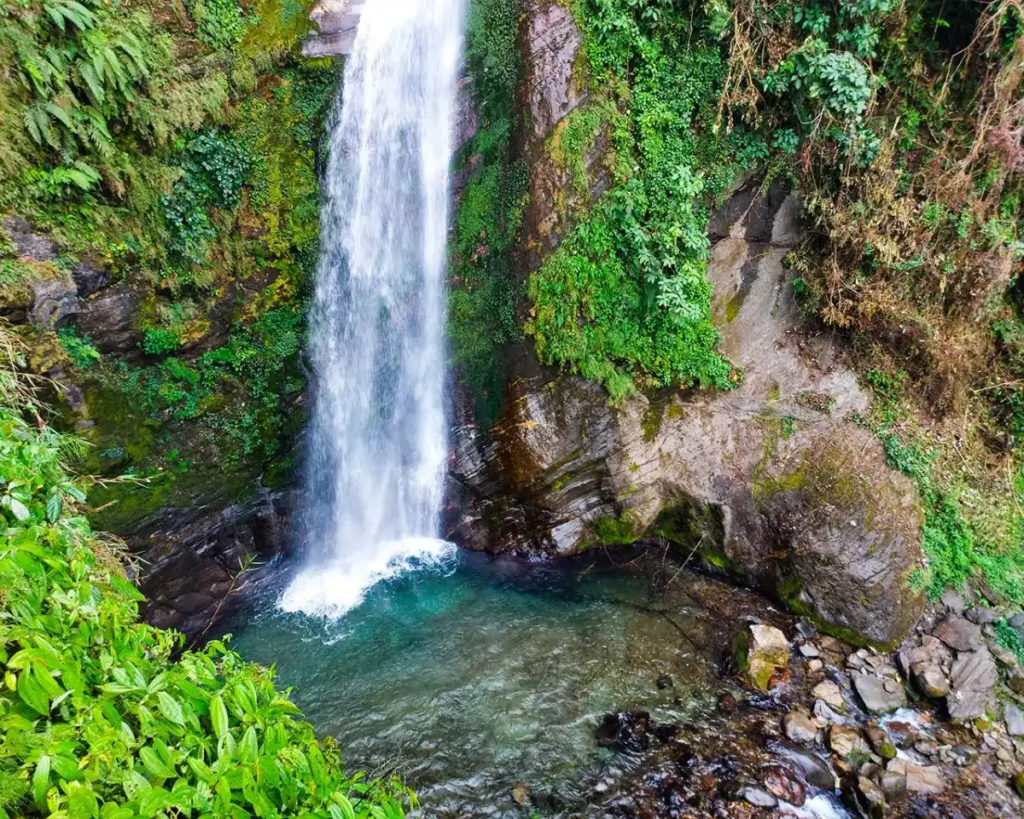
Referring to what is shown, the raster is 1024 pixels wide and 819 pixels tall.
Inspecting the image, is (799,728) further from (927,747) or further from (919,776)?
(927,747)

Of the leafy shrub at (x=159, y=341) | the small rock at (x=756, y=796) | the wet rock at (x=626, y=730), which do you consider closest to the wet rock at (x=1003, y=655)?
the small rock at (x=756, y=796)

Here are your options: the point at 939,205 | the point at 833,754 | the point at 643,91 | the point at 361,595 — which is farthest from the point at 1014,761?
the point at 643,91

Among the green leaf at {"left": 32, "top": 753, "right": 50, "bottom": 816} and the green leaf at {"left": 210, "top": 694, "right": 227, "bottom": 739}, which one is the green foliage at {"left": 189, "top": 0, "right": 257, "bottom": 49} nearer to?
the green leaf at {"left": 210, "top": 694, "right": 227, "bottom": 739}

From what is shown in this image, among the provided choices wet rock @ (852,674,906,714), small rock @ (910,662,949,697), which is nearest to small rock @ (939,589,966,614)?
small rock @ (910,662,949,697)

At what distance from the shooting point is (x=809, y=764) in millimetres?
5707

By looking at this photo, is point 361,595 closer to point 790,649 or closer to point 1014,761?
point 790,649

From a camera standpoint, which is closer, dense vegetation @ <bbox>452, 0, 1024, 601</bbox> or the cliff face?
dense vegetation @ <bbox>452, 0, 1024, 601</bbox>

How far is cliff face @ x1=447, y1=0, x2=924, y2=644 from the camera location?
7.50 m

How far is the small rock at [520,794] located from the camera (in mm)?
5354

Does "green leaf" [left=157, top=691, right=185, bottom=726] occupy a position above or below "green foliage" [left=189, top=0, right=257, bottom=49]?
below

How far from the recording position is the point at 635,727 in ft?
20.1

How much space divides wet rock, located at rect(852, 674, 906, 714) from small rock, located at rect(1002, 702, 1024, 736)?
1.01 m

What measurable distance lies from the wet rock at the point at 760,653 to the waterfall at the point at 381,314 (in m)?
4.94

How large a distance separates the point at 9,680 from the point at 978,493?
10383 millimetres
